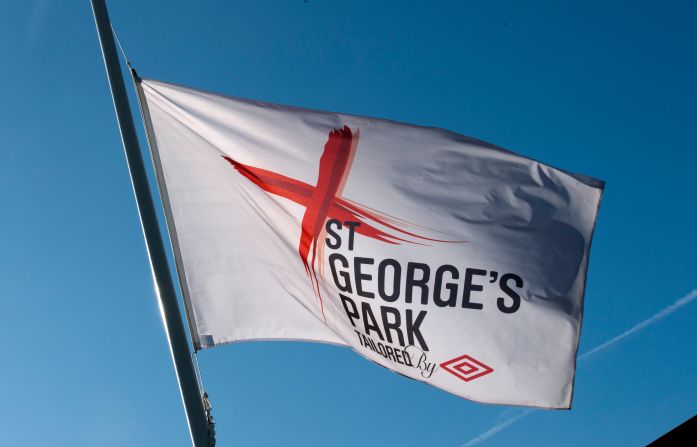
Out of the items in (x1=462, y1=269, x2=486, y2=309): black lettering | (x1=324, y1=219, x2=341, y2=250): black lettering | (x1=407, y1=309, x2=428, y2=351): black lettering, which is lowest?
(x1=407, y1=309, x2=428, y2=351): black lettering

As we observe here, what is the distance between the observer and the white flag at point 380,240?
6191 millimetres

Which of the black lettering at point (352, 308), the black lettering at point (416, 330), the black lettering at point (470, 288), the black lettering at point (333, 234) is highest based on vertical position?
the black lettering at point (333, 234)

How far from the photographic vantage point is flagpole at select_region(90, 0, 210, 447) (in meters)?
4.46

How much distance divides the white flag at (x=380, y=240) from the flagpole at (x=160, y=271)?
1.05 meters

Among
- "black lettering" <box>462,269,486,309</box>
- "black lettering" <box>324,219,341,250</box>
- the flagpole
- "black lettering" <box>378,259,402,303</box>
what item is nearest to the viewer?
the flagpole

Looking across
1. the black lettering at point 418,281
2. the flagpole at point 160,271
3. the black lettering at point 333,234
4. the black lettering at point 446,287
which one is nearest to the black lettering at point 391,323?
the black lettering at point 418,281

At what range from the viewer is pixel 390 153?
6.74 metres

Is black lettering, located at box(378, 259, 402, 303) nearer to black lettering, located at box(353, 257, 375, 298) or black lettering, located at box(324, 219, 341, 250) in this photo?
black lettering, located at box(353, 257, 375, 298)

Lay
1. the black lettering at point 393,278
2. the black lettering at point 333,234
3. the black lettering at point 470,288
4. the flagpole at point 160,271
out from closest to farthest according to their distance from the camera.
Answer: the flagpole at point 160,271, the black lettering at point 470,288, the black lettering at point 393,278, the black lettering at point 333,234

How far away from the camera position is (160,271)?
4703 millimetres

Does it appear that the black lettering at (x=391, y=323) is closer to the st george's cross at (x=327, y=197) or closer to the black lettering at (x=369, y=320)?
the black lettering at (x=369, y=320)

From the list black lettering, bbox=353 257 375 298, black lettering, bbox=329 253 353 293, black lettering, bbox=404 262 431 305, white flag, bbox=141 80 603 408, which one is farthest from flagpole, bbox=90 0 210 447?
black lettering, bbox=404 262 431 305

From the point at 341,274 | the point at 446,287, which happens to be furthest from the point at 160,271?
the point at 446,287

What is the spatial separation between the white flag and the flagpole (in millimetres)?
1054
